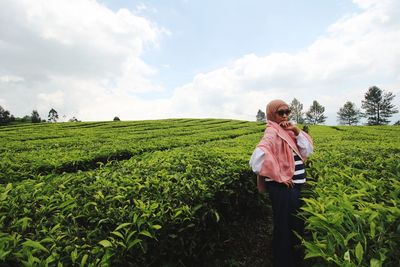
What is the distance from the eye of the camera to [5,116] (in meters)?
52.2

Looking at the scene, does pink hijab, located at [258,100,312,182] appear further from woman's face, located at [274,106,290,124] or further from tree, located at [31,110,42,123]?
tree, located at [31,110,42,123]

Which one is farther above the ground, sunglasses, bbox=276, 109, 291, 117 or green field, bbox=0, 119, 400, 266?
sunglasses, bbox=276, 109, 291, 117

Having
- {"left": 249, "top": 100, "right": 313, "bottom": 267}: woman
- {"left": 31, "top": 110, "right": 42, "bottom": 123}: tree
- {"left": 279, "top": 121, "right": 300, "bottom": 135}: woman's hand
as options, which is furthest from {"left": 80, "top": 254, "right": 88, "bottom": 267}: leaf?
{"left": 31, "top": 110, "right": 42, "bottom": 123}: tree

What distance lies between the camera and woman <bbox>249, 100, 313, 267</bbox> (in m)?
2.87

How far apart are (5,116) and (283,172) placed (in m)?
63.7

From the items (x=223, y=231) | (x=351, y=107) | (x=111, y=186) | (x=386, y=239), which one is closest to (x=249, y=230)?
(x=223, y=231)

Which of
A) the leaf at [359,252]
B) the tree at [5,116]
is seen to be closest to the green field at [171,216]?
the leaf at [359,252]

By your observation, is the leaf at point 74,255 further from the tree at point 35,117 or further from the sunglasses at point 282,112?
the tree at point 35,117

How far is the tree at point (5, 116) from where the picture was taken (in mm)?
50544

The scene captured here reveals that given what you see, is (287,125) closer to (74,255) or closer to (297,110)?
(74,255)

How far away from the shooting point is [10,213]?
2270 mm

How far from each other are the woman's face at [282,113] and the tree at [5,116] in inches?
2380

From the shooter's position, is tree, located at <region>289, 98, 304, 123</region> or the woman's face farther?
tree, located at <region>289, 98, 304, 123</region>

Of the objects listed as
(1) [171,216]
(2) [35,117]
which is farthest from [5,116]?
(1) [171,216]
